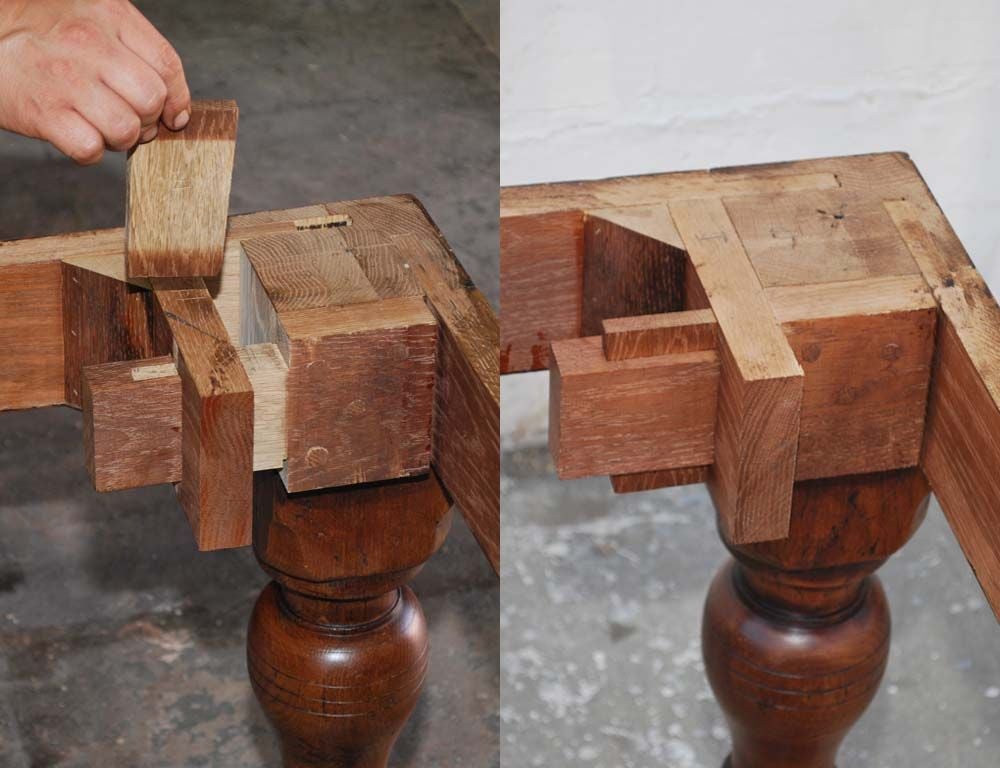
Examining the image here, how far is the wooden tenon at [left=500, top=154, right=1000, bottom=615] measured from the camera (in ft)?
2.52

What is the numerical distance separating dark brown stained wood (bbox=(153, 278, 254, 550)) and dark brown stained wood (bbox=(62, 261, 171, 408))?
0.15 feet

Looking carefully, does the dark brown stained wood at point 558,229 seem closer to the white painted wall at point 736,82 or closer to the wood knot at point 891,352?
the wood knot at point 891,352

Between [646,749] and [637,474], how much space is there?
0.78m

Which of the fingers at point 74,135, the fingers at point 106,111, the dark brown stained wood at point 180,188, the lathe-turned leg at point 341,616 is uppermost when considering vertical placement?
the fingers at point 106,111

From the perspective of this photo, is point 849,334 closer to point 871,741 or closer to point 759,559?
point 759,559

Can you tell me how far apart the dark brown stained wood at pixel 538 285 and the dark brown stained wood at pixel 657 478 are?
142 millimetres

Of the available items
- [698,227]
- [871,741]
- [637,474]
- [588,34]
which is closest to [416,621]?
[637,474]

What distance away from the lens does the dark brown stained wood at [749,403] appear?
0.76 m

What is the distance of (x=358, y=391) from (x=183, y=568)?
1.13 metres

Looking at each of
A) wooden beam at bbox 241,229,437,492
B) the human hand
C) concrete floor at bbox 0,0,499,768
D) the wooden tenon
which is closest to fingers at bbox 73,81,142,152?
the human hand

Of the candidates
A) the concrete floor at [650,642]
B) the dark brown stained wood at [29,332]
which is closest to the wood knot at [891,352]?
the dark brown stained wood at [29,332]

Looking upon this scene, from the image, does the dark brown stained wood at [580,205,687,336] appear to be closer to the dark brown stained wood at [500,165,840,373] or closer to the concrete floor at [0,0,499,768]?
the dark brown stained wood at [500,165,840,373]

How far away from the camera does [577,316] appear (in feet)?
3.09

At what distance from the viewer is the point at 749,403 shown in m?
0.76
